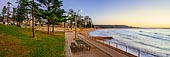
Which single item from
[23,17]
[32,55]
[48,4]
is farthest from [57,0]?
[32,55]

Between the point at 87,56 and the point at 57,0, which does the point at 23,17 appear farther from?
the point at 87,56

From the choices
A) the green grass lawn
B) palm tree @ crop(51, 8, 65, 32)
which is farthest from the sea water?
palm tree @ crop(51, 8, 65, 32)

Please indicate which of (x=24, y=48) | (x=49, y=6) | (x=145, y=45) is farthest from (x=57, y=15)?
(x=24, y=48)

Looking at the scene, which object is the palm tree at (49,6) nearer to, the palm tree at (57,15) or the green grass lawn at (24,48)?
the palm tree at (57,15)

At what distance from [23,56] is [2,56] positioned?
1.64 m

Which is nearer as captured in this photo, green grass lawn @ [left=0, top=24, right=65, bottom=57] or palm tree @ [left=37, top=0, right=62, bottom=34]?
green grass lawn @ [left=0, top=24, right=65, bottom=57]

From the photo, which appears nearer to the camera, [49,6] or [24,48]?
[24,48]

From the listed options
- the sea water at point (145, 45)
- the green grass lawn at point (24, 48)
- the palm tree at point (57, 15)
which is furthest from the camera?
the palm tree at point (57, 15)

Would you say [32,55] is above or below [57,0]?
below

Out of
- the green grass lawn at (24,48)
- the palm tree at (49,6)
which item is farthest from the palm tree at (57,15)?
the green grass lawn at (24,48)

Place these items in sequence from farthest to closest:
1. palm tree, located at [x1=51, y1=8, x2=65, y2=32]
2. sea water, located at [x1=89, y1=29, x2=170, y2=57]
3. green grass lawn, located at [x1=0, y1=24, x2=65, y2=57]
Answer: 1. palm tree, located at [x1=51, y1=8, x2=65, y2=32]
2. sea water, located at [x1=89, y1=29, x2=170, y2=57]
3. green grass lawn, located at [x1=0, y1=24, x2=65, y2=57]

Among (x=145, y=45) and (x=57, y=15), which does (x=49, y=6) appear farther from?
(x=145, y=45)

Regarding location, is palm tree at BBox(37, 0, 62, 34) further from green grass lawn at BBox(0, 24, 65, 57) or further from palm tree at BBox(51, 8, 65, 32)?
green grass lawn at BBox(0, 24, 65, 57)

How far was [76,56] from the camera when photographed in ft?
62.1
